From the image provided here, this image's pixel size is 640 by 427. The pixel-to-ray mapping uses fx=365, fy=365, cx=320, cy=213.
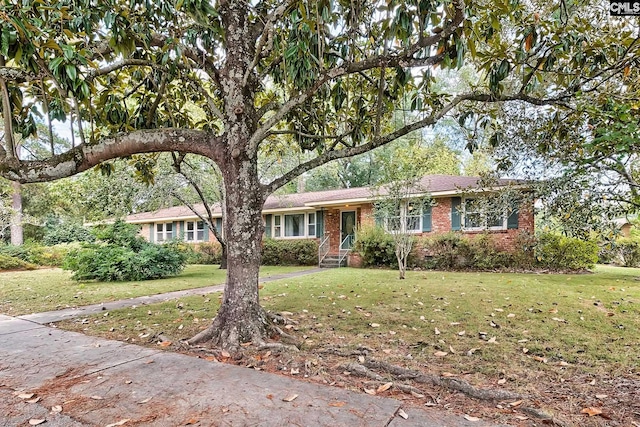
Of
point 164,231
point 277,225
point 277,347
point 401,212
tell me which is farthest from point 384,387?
point 164,231

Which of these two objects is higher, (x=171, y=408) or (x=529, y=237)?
(x=529, y=237)

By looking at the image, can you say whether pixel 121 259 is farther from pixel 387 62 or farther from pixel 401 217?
pixel 387 62

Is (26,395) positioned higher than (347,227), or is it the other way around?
(347,227)

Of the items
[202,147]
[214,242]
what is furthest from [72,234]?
[202,147]

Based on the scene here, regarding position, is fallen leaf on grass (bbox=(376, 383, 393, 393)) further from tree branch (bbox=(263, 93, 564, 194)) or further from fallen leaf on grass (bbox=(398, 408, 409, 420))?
tree branch (bbox=(263, 93, 564, 194))

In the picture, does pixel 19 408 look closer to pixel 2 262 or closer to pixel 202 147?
pixel 202 147

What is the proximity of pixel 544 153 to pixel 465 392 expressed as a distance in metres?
3.92

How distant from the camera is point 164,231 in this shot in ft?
82.8

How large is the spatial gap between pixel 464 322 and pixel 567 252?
8.66m

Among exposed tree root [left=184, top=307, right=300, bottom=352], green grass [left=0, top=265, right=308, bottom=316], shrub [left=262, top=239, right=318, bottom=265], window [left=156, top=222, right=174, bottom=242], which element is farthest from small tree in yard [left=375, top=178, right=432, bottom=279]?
window [left=156, top=222, right=174, bottom=242]

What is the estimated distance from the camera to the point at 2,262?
661 inches

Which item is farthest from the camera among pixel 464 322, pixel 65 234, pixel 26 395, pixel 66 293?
pixel 65 234

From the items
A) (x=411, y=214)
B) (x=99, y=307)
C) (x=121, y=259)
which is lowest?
(x=99, y=307)

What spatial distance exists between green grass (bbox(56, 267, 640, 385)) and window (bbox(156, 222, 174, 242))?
60.2 feet
